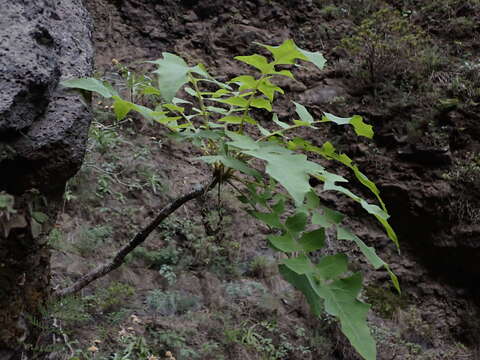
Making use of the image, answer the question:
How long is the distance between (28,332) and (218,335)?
1604 mm

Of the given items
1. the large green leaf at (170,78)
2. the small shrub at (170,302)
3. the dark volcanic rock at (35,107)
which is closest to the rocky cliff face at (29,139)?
the dark volcanic rock at (35,107)

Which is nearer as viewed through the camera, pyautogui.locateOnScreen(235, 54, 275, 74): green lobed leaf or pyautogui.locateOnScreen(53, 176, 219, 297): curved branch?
pyautogui.locateOnScreen(235, 54, 275, 74): green lobed leaf

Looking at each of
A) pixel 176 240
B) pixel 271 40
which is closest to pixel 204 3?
pixel 271 40

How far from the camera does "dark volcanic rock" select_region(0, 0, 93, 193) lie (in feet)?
3.42

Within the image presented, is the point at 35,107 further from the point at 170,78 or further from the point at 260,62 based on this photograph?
the point at 260,62

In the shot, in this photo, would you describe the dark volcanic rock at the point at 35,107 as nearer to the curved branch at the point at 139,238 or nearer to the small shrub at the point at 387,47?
the curved branch at the point at 139,238

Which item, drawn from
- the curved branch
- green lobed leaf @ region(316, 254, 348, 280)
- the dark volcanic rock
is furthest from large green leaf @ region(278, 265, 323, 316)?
the dark volcanic rock

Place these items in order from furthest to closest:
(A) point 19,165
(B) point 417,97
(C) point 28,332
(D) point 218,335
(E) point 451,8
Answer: (E) point 451,8
(B) point 417,97
(D) point 218,335
(C) point 28,332
(A) point 19,165

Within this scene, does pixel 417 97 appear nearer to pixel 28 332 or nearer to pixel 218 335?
pixel 218 335

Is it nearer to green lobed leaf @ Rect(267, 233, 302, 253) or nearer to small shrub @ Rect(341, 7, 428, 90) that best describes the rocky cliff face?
green lobed leaf @ Rect(267, 233, 302, 253)

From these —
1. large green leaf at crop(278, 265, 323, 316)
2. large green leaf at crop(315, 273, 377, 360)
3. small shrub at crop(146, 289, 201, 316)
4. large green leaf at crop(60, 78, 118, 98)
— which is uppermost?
large green leaf at crop(60, 78, 118, 98)

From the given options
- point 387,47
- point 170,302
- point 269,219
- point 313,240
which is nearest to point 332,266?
point 313,240

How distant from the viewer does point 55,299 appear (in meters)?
1.39

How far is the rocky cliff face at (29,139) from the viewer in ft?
3.45
